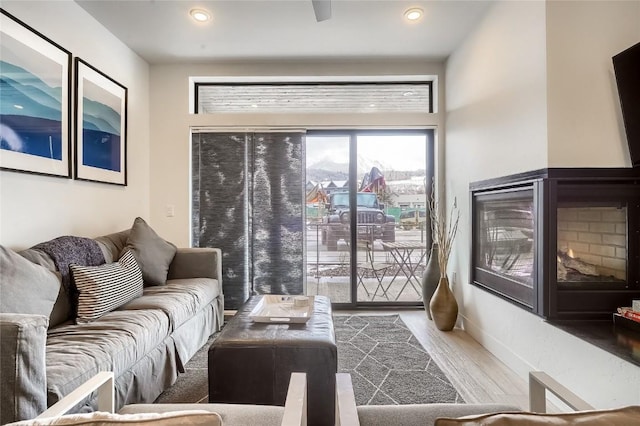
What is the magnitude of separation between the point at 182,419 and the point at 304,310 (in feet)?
5.60

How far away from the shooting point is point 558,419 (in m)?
0.56

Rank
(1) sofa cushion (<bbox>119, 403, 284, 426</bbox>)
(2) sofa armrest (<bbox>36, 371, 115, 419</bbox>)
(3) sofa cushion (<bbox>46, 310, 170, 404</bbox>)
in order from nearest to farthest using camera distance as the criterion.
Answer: (2) sofa armrest (<bbox>36, 371, 115, 419</bbox>), (1) sofa cushion (<bbox>119, 403, 284, 426</bbox>), (3) sofa cushion (<bbox>46, 310, 170, 404</bbox>)

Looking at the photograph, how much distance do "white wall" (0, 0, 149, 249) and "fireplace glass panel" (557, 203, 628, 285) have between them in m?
3.33

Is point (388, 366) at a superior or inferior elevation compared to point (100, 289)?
inferior

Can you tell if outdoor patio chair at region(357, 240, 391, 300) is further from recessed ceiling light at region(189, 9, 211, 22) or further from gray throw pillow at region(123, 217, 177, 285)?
recessed ceiling light at region(189, 9, 211, 22)

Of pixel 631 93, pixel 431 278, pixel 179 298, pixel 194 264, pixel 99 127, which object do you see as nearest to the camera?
pixel 631 93

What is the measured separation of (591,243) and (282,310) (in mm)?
1978

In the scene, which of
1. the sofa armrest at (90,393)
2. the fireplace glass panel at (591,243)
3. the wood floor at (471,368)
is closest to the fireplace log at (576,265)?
the fireplace glass panel at (591,243)

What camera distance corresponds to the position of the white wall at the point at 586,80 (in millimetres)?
1997

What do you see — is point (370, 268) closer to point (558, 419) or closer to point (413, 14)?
point (413, 14)

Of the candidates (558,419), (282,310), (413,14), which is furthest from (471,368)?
(413,14)

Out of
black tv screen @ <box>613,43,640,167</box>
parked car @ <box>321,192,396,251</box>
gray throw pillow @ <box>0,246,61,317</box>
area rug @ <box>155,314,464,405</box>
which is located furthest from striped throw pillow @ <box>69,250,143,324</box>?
black tv screen @ <box>613,43,640,167</box>

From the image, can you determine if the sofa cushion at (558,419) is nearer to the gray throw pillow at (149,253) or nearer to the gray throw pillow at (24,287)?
the gray throw pillow at (24,287)

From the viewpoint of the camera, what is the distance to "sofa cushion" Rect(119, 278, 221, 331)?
2.23m
